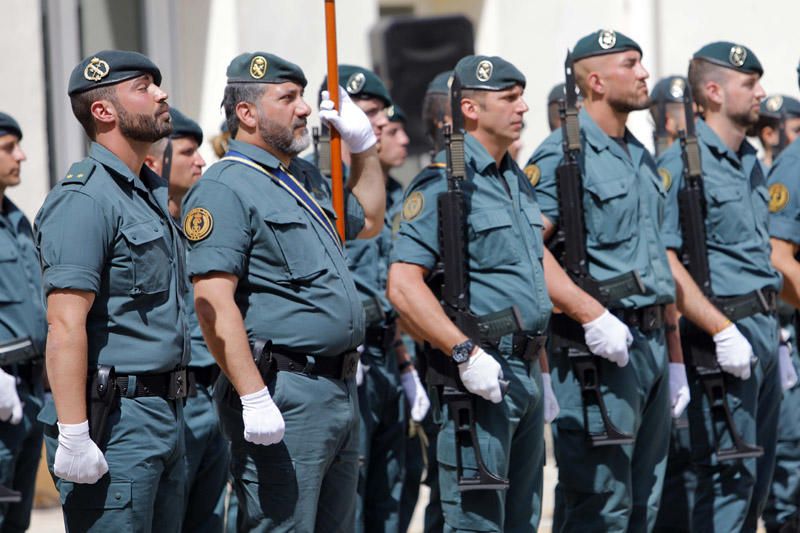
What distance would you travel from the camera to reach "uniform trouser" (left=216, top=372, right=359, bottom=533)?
4.37 metres

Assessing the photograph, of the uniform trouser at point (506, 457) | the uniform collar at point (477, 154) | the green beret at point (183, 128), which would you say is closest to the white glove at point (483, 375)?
the uniform trouser at point (506, 457)

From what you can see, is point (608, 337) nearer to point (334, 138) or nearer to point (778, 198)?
point (334, 138)

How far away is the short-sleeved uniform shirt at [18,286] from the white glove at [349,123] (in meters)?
1.52

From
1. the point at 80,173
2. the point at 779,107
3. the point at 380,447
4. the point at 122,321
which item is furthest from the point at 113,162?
the point at 779,107

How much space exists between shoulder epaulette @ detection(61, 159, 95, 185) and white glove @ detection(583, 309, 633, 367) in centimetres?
196

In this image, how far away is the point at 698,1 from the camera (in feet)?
35.6

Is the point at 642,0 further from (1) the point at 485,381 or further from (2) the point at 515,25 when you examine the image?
(1) the point at 485,381

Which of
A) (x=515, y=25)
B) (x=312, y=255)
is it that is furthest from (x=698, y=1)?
(x=312, y=255)

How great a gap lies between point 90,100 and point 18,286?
1811 millimetres

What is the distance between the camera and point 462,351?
16.4 ft

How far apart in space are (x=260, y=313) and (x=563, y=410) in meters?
1.62

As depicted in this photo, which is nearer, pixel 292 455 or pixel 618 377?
pixel 292 455

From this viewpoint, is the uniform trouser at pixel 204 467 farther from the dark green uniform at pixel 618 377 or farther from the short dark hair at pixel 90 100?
the short dark hair at pixel 90 100

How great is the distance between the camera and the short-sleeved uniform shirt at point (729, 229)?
20.1 ft
